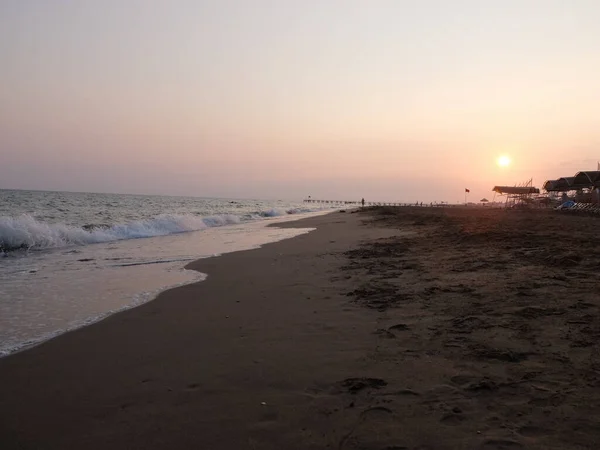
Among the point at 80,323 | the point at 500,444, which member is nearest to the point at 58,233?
the point at 80,323

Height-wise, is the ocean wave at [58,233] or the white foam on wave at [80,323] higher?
the ocean wave at [58,233]

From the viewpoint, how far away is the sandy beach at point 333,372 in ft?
9.36

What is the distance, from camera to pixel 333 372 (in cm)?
386

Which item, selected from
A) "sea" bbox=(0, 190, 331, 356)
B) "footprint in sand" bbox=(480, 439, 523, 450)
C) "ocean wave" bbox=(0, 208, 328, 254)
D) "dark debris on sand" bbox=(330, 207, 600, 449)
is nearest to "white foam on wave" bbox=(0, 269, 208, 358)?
"sea" bbox=(0, 190, 331, 356)

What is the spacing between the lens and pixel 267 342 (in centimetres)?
477

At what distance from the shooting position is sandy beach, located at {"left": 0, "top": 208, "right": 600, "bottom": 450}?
2852 mm

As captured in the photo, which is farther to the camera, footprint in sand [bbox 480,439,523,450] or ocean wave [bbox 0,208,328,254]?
ocean wave [bbox 0,208,328,254]

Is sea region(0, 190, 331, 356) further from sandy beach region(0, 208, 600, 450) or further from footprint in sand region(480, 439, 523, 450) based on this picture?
footprint in sand region(480, 439, 523, 450)

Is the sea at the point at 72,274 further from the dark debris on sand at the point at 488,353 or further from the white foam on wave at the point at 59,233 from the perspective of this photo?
the dark debris on sand at the point at 488,353

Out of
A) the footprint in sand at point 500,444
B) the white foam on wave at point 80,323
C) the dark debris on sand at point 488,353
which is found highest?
the dark debris on sand at point 488,353

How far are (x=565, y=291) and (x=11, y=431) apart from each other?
6.53 metres

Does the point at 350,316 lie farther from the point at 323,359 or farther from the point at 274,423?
the point at 274,423

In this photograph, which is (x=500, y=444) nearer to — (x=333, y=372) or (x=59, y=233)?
(x=333, y=372)

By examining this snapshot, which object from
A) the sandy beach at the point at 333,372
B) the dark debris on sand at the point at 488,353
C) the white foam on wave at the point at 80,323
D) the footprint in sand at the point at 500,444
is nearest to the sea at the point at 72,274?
the white foam on wave at the point at 80,323
